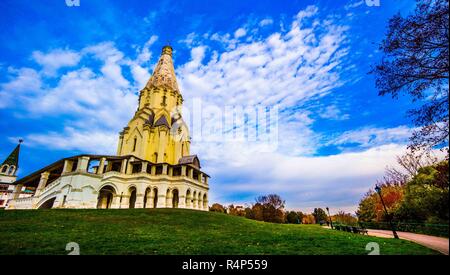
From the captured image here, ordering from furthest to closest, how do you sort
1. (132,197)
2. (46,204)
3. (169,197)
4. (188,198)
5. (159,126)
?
1. (159,126)
2. (188,198)
3. (132,197)
4. (169,197)
5. (46,204)

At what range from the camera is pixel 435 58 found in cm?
644

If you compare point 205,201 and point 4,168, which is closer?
point 205,201

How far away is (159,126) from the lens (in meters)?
37.3

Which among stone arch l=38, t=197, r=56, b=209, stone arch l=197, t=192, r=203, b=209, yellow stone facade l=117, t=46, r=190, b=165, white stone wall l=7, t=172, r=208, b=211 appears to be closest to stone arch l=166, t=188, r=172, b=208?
white stone wall l=7, t=172, r=208, b=211

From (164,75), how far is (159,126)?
12718mm

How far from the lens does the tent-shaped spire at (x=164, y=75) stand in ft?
139

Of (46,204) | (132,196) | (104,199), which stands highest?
(132,196)

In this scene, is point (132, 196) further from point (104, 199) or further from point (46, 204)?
point (46, 204)

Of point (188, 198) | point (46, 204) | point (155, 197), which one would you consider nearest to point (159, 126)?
point (155, 197)

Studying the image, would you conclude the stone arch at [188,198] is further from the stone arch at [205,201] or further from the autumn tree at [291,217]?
the autumn tree at [291,217]
